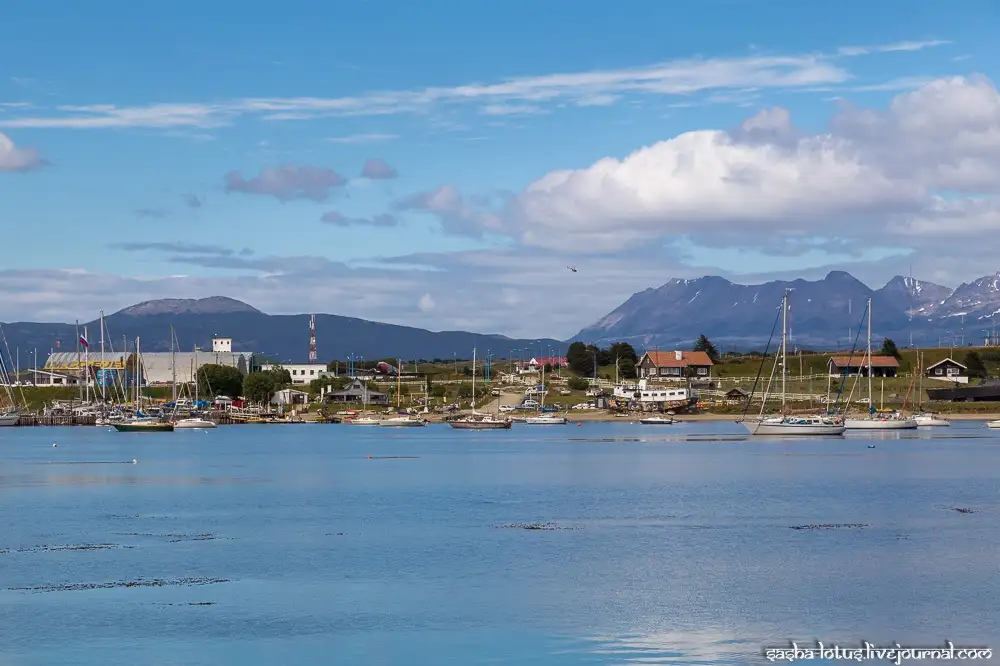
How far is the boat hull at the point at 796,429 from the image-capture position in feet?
393

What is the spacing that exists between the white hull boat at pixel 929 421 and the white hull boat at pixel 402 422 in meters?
63.6

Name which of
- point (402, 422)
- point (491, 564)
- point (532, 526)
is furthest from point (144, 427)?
point (491, 564)

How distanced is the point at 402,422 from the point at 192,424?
92.6 feet

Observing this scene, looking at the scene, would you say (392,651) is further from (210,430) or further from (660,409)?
(660,409)

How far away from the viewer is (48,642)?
27.6 meters

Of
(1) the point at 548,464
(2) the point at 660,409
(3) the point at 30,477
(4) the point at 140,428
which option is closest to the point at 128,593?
(3) the point at 30,477

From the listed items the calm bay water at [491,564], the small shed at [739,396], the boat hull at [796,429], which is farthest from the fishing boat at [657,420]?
the calm bay water at [491,564]

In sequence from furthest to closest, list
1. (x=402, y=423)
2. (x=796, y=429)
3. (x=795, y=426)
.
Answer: (x=402, y=423), (x=795, y=426), (x=796, y=429)

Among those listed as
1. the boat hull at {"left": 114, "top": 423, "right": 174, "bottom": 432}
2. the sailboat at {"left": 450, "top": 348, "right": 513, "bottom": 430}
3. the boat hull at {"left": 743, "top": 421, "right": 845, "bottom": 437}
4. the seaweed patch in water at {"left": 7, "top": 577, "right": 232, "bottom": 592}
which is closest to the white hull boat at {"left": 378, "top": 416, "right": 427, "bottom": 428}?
the sailboat at {"left": 450, "top": 348, "right": 513, "bottom": 430}

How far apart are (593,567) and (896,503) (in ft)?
79.2

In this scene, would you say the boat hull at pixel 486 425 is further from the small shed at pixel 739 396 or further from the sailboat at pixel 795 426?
the small shed at pixel 739 396

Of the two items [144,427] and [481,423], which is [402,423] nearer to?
[481,423]

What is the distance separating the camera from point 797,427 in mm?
121625

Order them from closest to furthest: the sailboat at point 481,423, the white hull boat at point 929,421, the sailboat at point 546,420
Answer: the white hull boat at point 929,421 < the sailboat at point 481,423 < the sailboat at point 546,420
